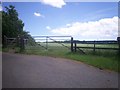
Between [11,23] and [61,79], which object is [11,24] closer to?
[11,23]

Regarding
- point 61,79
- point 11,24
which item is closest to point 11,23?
point 11,24

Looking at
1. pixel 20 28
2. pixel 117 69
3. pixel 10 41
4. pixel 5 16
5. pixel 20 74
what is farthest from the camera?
pixel 20 28

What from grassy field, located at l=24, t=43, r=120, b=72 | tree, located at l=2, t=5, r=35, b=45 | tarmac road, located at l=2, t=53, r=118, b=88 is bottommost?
tarmac road, located at l=2, t=53, r=118, b=88

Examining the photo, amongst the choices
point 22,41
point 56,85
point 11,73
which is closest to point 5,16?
point 22,41

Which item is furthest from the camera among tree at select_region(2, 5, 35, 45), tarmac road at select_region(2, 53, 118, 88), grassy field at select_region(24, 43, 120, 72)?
tree at select_region(2, 5, 35, 45)

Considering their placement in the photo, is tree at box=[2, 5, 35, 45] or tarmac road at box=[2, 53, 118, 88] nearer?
tarmac road at box=[2, 53, 118, 88]

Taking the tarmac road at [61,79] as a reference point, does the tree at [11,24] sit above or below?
above

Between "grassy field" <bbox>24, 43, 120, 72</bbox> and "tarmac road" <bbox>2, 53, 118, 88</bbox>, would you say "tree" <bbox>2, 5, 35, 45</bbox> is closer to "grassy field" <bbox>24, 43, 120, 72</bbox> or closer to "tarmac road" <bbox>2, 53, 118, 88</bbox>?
"grassy field" <bbox>24, 43, 120, 72</bbox>

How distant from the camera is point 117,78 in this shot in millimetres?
9773

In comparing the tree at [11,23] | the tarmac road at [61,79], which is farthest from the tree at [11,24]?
the tarmac road at [61,79]

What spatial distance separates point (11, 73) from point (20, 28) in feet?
124

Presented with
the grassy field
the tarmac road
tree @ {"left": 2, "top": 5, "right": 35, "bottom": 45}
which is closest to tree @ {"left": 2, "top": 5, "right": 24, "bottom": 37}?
tree @ {"left": 2, "top": 5, "right": 35, "bottom": 45}

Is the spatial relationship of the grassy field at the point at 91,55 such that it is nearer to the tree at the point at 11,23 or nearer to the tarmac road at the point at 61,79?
the tarmac road at the point at 61,79

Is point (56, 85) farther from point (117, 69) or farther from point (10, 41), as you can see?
point (10, 41)
